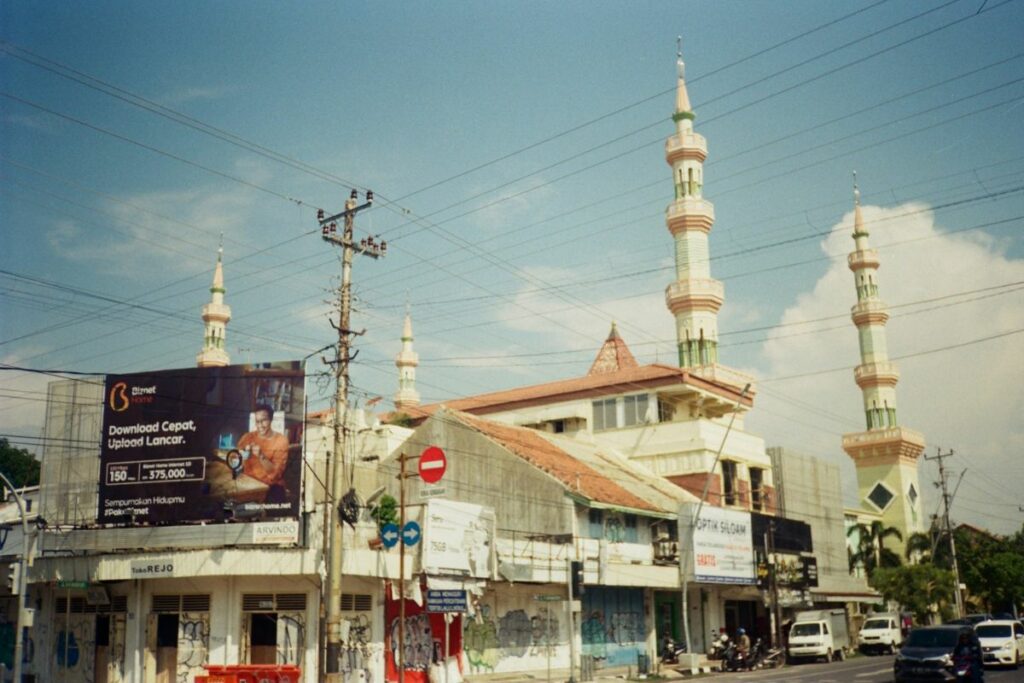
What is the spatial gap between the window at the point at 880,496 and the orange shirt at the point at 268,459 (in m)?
64.7

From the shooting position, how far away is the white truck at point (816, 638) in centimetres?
4341

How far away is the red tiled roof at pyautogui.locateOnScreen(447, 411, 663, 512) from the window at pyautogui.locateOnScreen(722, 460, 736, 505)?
40.1 ft

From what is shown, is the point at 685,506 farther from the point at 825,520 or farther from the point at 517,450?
the point at 825,520

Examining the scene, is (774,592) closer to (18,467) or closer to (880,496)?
(880,496)

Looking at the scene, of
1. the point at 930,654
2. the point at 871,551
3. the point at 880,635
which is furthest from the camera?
the point at 871,551

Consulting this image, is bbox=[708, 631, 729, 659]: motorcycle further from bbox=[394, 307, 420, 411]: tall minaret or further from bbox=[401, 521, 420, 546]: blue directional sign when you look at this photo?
bbox=[394, 307, 420, 411]: tall minaret

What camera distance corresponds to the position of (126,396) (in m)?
32.8

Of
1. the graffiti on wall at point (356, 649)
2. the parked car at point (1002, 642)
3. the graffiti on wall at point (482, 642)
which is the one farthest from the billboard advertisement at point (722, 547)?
the graffiti on wall at point (356, 649)

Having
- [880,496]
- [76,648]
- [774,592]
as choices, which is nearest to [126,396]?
[76,648]

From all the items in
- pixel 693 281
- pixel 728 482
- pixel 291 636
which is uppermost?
pixel 693 281

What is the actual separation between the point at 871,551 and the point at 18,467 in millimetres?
72407

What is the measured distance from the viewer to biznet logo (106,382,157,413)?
32531mm

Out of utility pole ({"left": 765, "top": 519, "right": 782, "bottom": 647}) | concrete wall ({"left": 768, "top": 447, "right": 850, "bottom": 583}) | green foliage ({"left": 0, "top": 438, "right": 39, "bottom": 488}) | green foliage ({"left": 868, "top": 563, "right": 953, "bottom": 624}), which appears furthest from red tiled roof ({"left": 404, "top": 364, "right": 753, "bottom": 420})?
green foliage ({"left": 0, "top": 438, "right": 39, "bottom": 488})

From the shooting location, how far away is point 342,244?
1094 inches
